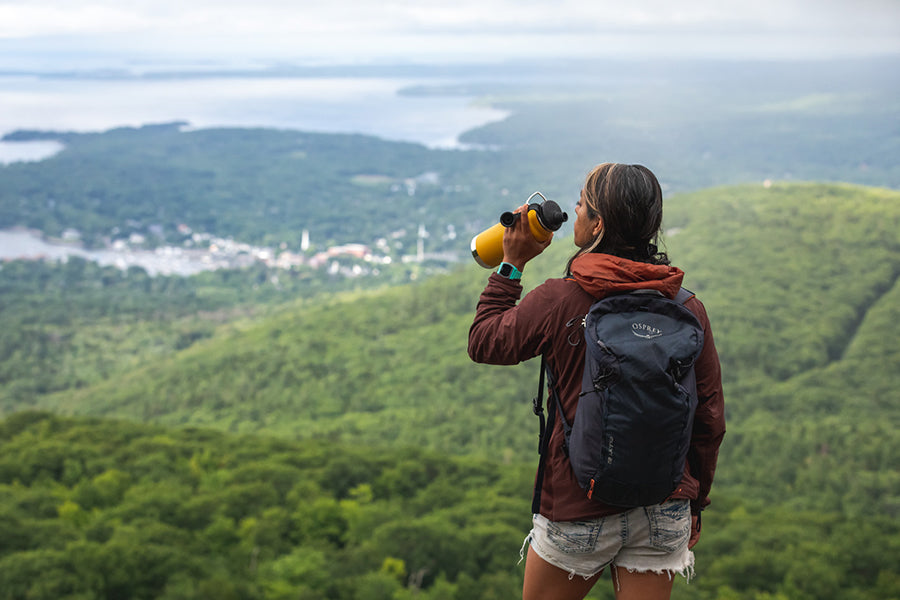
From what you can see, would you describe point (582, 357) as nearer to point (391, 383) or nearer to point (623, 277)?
point (623, 277)

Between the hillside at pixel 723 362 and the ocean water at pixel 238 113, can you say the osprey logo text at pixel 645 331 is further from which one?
the ocean water at pixel 238 113

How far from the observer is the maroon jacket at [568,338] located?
199 cm

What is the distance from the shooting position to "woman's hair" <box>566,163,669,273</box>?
6.65ft

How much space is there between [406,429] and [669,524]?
35369 mm

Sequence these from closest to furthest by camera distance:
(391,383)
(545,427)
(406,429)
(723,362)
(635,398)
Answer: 1. (635,398)
2. (545,427)
3. (406,429)
4. (723,362)
5. (391,383)

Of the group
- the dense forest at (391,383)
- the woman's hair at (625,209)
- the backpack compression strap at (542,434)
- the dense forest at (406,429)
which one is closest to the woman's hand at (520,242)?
the woman's hair at (625,209)

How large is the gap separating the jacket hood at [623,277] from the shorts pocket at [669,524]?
0.61 meters

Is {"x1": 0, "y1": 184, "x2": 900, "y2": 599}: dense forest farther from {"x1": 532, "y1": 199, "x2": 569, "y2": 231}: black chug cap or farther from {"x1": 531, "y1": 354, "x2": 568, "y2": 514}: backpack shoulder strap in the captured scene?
{"x1": 532, "y1": 199, "x2": 569, "y2": 231}: black chug cap

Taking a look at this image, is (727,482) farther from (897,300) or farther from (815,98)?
(815,98)

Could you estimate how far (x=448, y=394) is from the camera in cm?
4100

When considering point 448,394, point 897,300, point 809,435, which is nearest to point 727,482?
point 809,435

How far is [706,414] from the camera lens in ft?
6.91

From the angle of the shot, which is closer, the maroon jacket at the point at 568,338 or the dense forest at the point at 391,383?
the maroon jacket at the point at 568,338

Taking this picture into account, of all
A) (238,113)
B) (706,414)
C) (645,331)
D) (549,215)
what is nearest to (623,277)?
(645,331)
